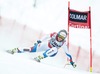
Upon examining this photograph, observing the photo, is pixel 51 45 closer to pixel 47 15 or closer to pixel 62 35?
pixel 62 35

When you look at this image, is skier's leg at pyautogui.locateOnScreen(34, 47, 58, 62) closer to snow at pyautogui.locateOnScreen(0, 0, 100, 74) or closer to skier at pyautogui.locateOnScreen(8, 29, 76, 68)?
skier at pyautogui.locateOnScreen(8, 29, 76, 68)

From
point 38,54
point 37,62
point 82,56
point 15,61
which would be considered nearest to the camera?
point 15,61

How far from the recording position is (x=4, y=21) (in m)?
3.18

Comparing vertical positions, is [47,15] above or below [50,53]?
above

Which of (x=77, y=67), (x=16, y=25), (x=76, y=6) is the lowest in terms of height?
(x=77, y=67)

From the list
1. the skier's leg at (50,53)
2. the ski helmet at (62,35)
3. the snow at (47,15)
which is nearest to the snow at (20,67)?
the skier's leg at (50,53)

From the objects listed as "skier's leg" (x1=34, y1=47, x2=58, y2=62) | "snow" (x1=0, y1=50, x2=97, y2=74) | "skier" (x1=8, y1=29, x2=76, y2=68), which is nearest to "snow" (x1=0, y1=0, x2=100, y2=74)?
"skier" (x1=8, y1=29, x2=76, y2=68)

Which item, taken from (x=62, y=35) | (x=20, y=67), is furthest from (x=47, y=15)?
(x=20, y=67)

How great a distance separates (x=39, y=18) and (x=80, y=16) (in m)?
0.58

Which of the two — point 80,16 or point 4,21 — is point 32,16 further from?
point 80,16

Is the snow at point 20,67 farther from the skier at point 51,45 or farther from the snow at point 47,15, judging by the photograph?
the snow at point 47,15

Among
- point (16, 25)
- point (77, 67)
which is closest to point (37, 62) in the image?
point (77, 67)

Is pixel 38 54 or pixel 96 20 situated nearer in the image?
pixel 38 54

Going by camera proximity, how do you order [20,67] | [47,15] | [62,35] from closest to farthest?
[20,67] < [62,35] < [47,15]
